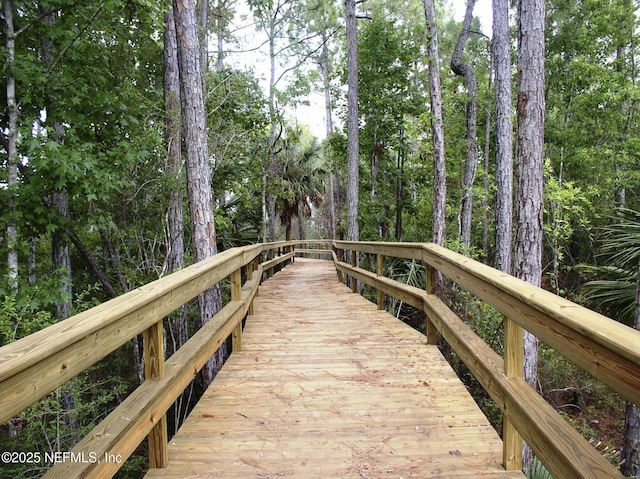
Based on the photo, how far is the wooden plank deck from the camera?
191cm

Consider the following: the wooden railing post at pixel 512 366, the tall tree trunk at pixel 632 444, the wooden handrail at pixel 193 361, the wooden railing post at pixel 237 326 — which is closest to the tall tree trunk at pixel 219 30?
the wooden railing post at pixel 237 326

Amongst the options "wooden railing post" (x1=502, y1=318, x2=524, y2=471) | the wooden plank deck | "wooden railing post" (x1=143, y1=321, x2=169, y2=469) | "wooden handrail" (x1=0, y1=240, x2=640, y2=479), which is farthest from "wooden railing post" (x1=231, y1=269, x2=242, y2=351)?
"wooden railing post" (x1=502, y1=318, x2=524, y2=471)

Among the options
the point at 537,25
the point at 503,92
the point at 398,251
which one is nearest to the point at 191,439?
the point at 398,251

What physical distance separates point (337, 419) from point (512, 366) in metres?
1.15

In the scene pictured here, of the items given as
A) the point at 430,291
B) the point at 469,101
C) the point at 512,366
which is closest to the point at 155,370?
the point at 512,366

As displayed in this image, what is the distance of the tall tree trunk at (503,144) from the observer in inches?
359

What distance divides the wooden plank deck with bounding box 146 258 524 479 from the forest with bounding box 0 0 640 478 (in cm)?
256

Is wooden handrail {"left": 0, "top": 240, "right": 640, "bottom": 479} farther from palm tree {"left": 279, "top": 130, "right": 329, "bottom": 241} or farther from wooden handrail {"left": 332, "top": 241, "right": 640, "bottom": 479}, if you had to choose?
palm tree {"left": 279, "top": 130, "right": 329, "bottom": 241}

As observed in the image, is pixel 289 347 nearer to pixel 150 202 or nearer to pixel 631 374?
pixel 631 374

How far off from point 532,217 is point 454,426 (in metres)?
3.34

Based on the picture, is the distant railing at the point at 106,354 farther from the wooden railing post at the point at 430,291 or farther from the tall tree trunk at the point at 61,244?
the tall tree trunk at the point at 61,244

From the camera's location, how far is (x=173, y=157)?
836 centimetres

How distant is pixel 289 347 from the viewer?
154 inches

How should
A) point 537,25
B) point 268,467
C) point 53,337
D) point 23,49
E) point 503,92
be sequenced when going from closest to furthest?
point 53,337 → point 268,467 → point 537,25 → point 23,49 → point 503,92
